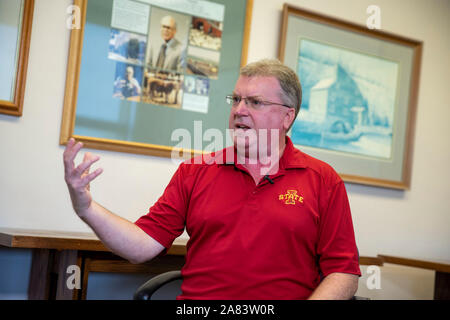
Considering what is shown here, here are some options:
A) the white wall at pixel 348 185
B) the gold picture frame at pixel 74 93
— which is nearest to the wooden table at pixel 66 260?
the white wall at pixel 348 185

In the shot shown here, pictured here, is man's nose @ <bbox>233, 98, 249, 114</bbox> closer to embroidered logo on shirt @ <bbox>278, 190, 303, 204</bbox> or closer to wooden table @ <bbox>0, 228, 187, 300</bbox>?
embroidered logo on shirt @ <bbox>278, 190, 303, 204</bbox>

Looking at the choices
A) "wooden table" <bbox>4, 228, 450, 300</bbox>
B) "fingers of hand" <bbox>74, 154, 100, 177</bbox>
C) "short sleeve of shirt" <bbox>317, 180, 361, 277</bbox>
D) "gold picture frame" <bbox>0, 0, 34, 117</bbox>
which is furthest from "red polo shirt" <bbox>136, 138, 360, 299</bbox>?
"gold picture frame" <bbox>0, 0, 34, 117</bbox>

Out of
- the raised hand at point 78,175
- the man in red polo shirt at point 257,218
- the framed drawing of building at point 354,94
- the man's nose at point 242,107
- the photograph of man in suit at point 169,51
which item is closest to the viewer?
the raised hand at point 78,175

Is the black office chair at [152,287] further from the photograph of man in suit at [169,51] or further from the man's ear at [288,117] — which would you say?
the photograph of man in suit at [169,51]

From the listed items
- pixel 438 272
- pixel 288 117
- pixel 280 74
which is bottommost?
pixel 438 272

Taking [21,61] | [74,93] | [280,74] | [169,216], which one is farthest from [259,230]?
[21,61]

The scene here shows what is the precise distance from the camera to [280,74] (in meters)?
1.78

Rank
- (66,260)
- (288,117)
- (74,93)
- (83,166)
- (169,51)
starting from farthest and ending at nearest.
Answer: (169,51) < (74,93) < (66,260) < (288,117) < (83,166)

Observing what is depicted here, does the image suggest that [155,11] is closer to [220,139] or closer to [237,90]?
[220,139]

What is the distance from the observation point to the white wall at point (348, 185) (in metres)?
2.21

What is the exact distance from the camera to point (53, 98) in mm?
2248

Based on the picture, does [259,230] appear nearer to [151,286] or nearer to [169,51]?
[151,286]

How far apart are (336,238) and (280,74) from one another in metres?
0.59
